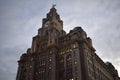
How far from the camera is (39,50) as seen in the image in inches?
4604

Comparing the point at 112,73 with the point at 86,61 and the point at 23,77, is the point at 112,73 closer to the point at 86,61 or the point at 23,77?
the point at 86,61

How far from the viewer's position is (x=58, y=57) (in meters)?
104

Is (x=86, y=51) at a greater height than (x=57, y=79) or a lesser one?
greater

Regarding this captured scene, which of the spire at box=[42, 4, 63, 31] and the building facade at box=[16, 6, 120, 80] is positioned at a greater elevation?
the spire at box=[42, 4, 63, 31]

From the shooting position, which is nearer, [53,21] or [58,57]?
[58,57]

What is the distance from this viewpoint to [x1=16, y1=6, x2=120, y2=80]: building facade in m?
91.9

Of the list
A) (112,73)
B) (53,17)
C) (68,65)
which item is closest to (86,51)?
(68,65)

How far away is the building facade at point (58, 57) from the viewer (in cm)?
9188

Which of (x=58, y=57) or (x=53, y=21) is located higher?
(x=53, y=21)

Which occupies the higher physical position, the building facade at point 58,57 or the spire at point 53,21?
the spire at point 53,21

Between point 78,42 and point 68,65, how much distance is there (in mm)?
15908

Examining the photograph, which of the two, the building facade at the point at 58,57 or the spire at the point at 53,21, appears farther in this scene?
the spire at the point at 53,21

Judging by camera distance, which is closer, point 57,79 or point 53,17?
point 57,79

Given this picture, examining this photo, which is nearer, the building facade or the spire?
the building facade
